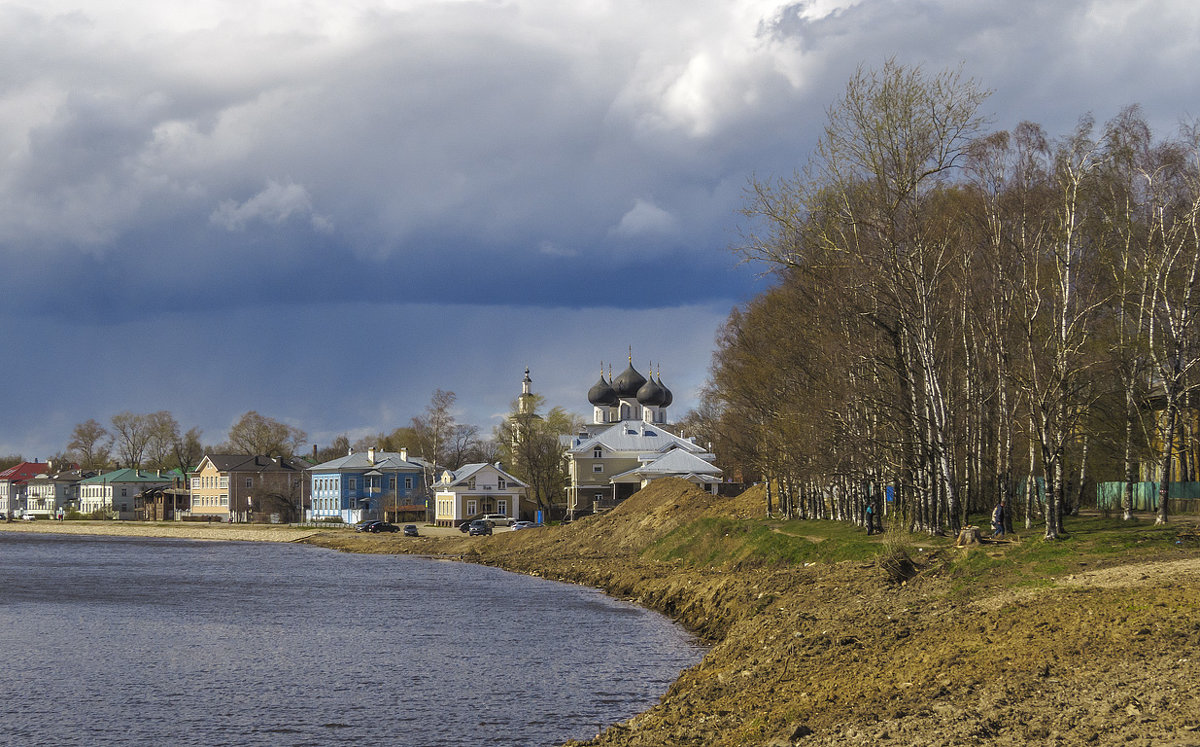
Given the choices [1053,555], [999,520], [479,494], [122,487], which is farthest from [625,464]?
[122,487]

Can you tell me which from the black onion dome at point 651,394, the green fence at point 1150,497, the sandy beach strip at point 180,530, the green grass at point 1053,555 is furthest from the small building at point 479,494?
the green grass at point 1053,555

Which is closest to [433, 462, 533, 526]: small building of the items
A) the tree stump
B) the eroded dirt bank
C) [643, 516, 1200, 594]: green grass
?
[643, 516, 1200, 594]: green grass

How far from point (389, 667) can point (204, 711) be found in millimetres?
6235

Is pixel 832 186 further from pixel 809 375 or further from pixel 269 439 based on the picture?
pixel 269 439

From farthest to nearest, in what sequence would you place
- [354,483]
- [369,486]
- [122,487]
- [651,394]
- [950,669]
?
[122,487] < [651,394] < [354,483] < [369,486] < [950,669]

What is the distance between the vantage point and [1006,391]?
37438mm

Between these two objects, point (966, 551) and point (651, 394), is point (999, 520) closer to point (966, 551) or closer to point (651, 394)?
point (966, 551)

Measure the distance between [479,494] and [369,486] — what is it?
23.1m

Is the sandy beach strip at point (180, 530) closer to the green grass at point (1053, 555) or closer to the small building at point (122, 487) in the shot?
the small building at point (122, 487)

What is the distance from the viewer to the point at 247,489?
145 m

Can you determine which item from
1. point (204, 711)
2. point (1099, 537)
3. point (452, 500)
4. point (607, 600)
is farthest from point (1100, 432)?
point (452, 500)

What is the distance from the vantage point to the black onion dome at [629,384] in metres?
154

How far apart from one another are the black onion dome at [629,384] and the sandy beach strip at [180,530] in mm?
49334

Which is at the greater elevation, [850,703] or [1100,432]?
[1100,432]
